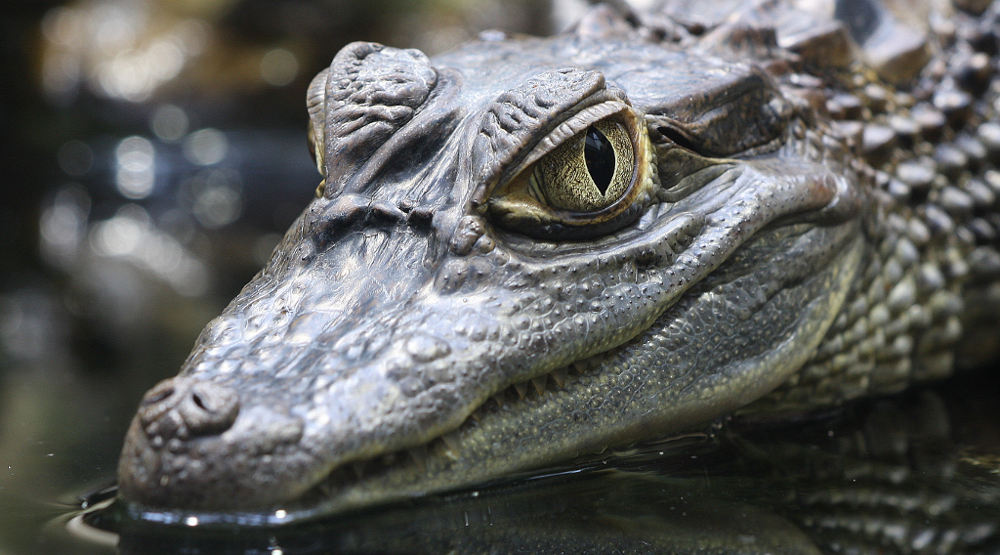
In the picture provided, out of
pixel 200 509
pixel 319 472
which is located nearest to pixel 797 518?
pixel 319 472

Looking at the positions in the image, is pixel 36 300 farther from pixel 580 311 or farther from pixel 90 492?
pixel 580 311

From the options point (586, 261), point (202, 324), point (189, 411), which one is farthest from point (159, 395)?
point (202, 324)

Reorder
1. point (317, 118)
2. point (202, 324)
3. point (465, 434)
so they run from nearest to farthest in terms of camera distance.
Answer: point (465, 434), point (317, 118), point (202, 324)

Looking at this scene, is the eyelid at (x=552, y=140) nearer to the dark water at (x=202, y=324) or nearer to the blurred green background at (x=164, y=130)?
the dark water at (x=202, y=324)

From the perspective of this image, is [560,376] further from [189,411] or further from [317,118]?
[317,118]

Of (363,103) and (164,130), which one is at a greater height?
(164,130)

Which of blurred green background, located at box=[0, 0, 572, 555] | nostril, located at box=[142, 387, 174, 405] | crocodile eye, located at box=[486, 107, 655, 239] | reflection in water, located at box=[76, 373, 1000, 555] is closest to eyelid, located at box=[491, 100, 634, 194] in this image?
crocodile eye, located at box=[486, 107, 655, 239]

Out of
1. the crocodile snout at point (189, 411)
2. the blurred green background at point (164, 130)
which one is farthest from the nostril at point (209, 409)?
the blurred green background at point (164, 130)

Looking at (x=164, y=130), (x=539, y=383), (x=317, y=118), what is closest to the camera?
(x=539, y=383)

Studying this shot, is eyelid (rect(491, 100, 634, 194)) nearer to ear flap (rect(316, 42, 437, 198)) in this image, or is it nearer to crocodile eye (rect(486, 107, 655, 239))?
crocodile eye (rect(486, 107, 655, 239))
